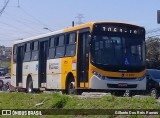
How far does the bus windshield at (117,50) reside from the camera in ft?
60.6

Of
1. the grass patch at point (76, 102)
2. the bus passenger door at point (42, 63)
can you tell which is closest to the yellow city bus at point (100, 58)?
the bus passenger door at point (42, 63)

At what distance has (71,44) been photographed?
20.4m

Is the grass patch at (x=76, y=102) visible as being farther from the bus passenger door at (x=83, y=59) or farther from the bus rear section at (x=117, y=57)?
the bus rear section at (x=117, y=57)

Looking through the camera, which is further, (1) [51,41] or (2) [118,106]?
(1) [51,41]

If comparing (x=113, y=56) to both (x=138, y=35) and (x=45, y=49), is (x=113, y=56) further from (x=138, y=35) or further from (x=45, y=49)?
(x=45, y=49)

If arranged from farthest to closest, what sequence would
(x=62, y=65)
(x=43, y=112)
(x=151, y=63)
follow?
(x=151, y=63) → (x=62, y=65) → (x=43, y=112)

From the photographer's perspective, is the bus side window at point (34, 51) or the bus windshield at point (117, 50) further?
the bus side window at point (34, 51)

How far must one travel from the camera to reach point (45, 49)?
944 inches

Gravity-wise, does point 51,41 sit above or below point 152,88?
above

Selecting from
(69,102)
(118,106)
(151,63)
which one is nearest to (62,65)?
(69,102)

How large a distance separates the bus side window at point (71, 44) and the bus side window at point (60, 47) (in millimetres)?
527

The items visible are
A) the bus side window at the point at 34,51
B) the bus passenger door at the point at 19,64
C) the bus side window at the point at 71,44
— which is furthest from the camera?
the bus passenger door at the point at 19,64

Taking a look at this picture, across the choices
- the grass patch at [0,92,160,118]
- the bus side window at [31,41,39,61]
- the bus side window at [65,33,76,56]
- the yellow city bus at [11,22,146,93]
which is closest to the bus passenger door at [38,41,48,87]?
the bus side window at [31,41,39,61]

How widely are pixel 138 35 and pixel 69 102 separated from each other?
287 inches
